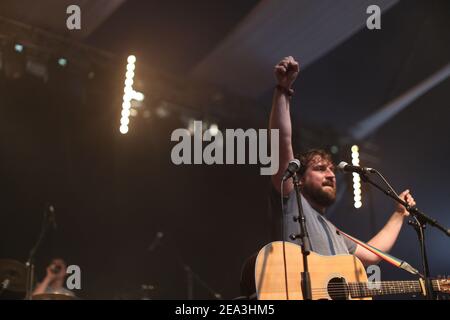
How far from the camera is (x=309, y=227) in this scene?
2.96m

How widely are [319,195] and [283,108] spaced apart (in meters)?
0.69

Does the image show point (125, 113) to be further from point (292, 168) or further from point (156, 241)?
point (292, 168)

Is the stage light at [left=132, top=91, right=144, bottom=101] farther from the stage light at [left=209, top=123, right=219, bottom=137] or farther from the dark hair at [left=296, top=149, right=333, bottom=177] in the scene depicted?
the dark hair at [left=296, top=149, right=333, bottom=177]

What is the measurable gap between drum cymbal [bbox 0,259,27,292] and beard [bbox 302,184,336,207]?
11.1 feet

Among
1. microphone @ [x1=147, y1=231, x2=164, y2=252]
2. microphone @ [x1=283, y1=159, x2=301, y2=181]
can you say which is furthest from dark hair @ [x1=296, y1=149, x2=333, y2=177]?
microphone @ [x1=147, y1=231, x2=164, y2=252]

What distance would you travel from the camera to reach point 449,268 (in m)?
5.03

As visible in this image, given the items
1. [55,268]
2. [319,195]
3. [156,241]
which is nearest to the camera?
[319,195]

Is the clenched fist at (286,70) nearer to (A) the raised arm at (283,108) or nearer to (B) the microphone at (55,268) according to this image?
(A) the raised arm at (283,108)

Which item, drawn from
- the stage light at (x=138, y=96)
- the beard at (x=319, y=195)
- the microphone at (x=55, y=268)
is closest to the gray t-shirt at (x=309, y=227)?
the beard at (x=319, y=195)

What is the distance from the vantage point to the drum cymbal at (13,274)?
16.9 ft

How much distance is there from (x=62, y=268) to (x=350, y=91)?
458 centimetres

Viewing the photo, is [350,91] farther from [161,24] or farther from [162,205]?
[162,205]

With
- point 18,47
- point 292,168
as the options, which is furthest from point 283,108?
point 18,47
